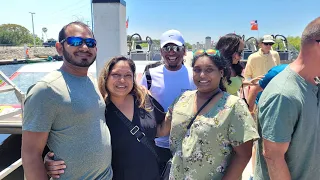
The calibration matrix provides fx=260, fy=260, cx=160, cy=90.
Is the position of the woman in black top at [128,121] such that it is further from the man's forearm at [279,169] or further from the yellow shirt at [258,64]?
the yellow shirt at [258,64]

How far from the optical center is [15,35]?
210 ft

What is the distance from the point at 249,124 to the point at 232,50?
1.43m

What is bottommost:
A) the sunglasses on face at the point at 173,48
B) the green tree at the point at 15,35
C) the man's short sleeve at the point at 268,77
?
the man's short sleeve at the point at 268,77

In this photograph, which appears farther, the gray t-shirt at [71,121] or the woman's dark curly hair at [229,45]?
the woman's dark curly hair at [229,45]

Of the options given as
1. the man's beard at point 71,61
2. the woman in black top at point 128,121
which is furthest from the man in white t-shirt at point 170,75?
the man's beard at point 71,61

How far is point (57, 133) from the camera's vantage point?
1.61 meters

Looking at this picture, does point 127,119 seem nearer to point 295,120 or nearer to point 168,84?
point 168,84

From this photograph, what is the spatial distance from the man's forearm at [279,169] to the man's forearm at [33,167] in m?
1.37

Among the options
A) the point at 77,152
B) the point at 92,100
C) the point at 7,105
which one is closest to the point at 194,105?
the point at 92,100

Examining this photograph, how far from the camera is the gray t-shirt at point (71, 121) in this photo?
1.53 meters

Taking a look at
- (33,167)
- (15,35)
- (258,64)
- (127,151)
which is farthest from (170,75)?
(15,35)

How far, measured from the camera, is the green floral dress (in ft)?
5.24

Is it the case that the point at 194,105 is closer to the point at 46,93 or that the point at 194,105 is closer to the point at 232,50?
the point at 46,93

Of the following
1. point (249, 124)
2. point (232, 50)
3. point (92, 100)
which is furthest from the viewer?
point (232, 50)
